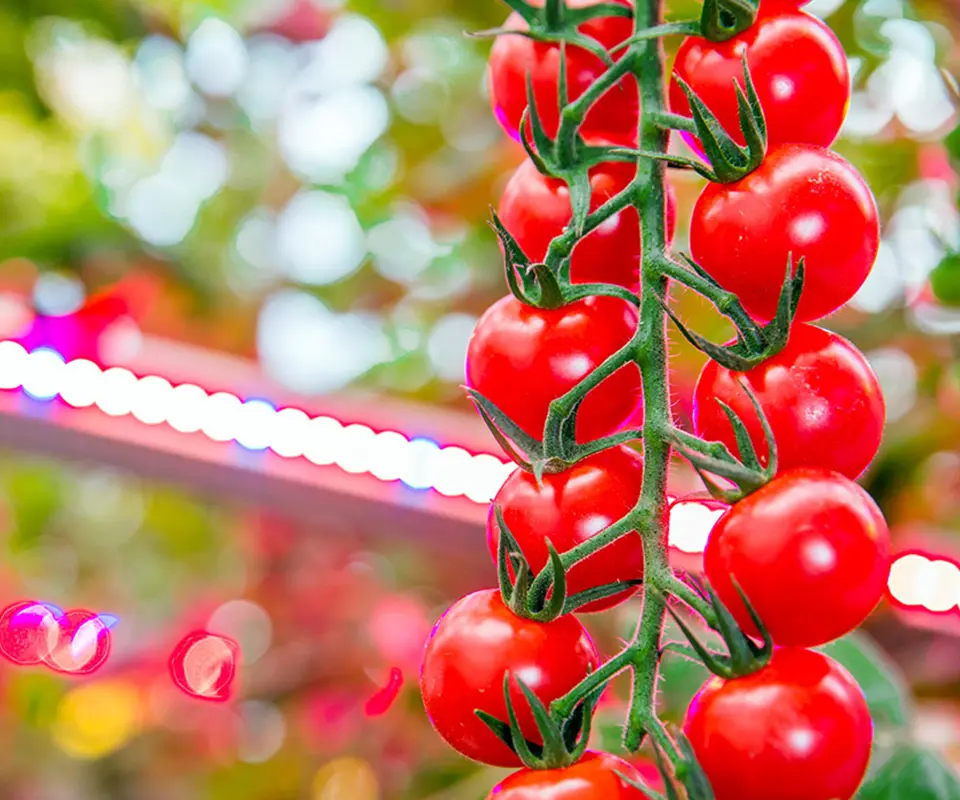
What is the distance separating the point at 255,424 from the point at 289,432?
1.4 inches

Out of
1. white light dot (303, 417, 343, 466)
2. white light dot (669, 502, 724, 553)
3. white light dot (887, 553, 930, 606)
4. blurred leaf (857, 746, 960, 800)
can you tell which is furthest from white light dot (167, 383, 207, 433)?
blurred leaf (857, 746, 960, 800)

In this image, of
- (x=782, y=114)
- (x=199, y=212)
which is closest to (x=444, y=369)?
(x=199, y=212)

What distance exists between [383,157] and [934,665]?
87 cm

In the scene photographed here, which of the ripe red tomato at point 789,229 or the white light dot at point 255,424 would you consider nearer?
the ripe red tomato at point 789,229

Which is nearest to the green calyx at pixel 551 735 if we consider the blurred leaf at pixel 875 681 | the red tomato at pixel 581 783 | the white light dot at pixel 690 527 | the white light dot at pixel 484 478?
the red tomato at pixel 581 783

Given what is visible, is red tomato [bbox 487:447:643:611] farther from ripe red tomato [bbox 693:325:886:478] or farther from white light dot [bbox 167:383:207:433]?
white light dot [bbox 167:383:207:433]

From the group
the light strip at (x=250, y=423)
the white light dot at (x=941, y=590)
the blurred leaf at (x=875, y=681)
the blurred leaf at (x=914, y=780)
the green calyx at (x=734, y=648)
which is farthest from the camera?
the light strip at (x=250, y=423)

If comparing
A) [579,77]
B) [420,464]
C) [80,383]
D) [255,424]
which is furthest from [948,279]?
[80,383]

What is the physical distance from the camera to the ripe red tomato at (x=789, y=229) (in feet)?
0.77

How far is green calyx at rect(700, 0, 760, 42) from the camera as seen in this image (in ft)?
0.82

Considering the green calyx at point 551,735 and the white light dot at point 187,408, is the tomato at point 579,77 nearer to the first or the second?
the green calyx at point 551,735

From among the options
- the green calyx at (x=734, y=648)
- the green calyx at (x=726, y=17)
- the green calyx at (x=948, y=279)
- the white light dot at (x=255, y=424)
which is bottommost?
the white light dot at (x=255, y=424)

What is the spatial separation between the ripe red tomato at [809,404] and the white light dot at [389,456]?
0.75 metres

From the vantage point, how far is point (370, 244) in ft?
4.54
